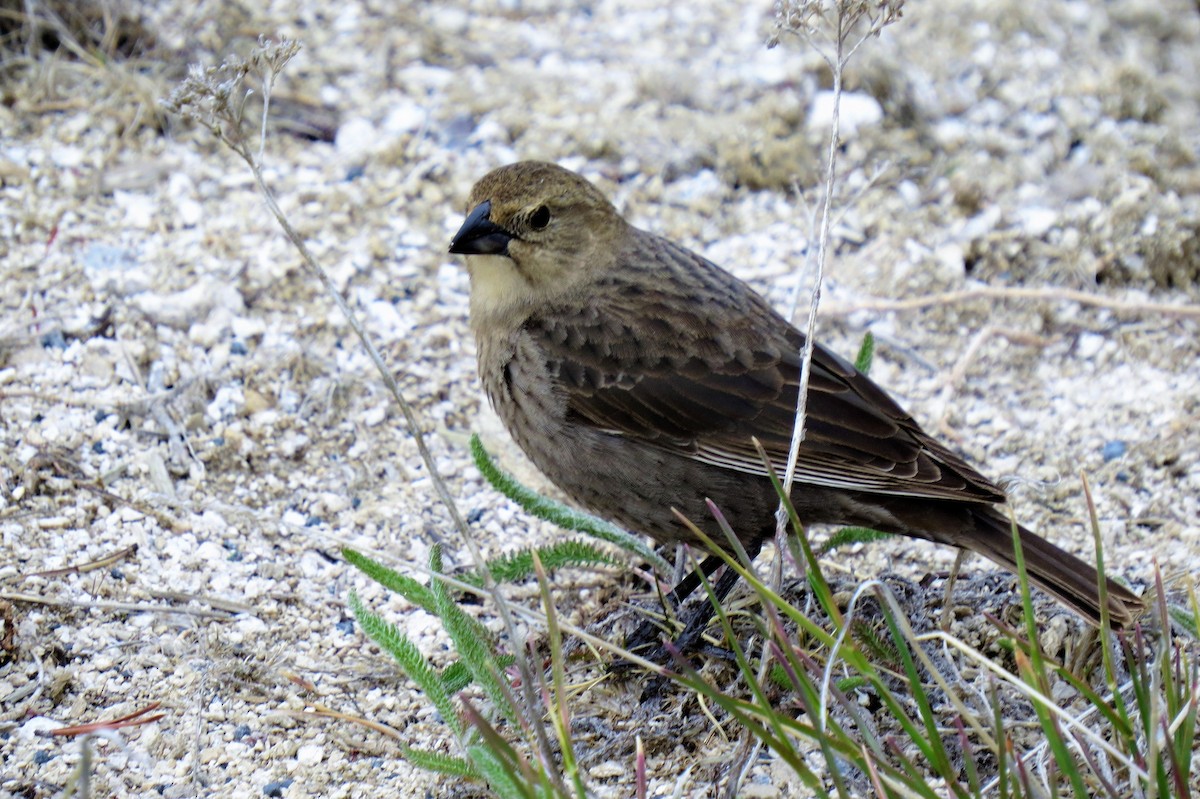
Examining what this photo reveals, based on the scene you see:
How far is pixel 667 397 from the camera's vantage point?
3.70m

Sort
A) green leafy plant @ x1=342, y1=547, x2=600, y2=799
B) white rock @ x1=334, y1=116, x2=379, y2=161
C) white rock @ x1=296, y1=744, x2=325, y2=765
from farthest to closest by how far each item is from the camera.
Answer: white rock @ x1=334, y1=116, x2=379, y2=161, white rock @ x1=296, y1=744, x2=325, y2=765, green leafy plant @ x1=342, y1=547, x2=600, y2=799

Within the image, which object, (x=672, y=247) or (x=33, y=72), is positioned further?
(x=33, y=72)

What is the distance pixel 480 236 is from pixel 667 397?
2.25ft

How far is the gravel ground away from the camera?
326 cm

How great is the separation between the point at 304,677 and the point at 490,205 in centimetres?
137

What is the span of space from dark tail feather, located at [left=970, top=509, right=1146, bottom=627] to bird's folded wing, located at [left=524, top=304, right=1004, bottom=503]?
5.6 inches

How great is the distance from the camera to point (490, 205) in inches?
149

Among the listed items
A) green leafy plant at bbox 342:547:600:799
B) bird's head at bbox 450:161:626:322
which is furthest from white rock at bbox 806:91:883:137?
green leafy plant at bbox 342:547:600:799

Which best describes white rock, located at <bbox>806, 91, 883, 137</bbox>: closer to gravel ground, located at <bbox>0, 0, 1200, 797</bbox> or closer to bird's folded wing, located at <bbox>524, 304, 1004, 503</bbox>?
gravel ground, located at <bbox>0, 0, 1200, 797</bbox>

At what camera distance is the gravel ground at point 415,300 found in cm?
326

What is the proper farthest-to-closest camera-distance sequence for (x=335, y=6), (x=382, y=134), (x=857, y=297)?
(x=335, y=6), (x=382, y=134), (x=857, y=297)

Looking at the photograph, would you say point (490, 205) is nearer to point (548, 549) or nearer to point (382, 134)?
point (548, 549)

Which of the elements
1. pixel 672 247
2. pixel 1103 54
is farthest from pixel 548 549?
pixel 1103 54

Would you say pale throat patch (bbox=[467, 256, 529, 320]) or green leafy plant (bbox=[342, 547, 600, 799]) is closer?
green leafy plant (bbox=[342, 547, 600, 799])
